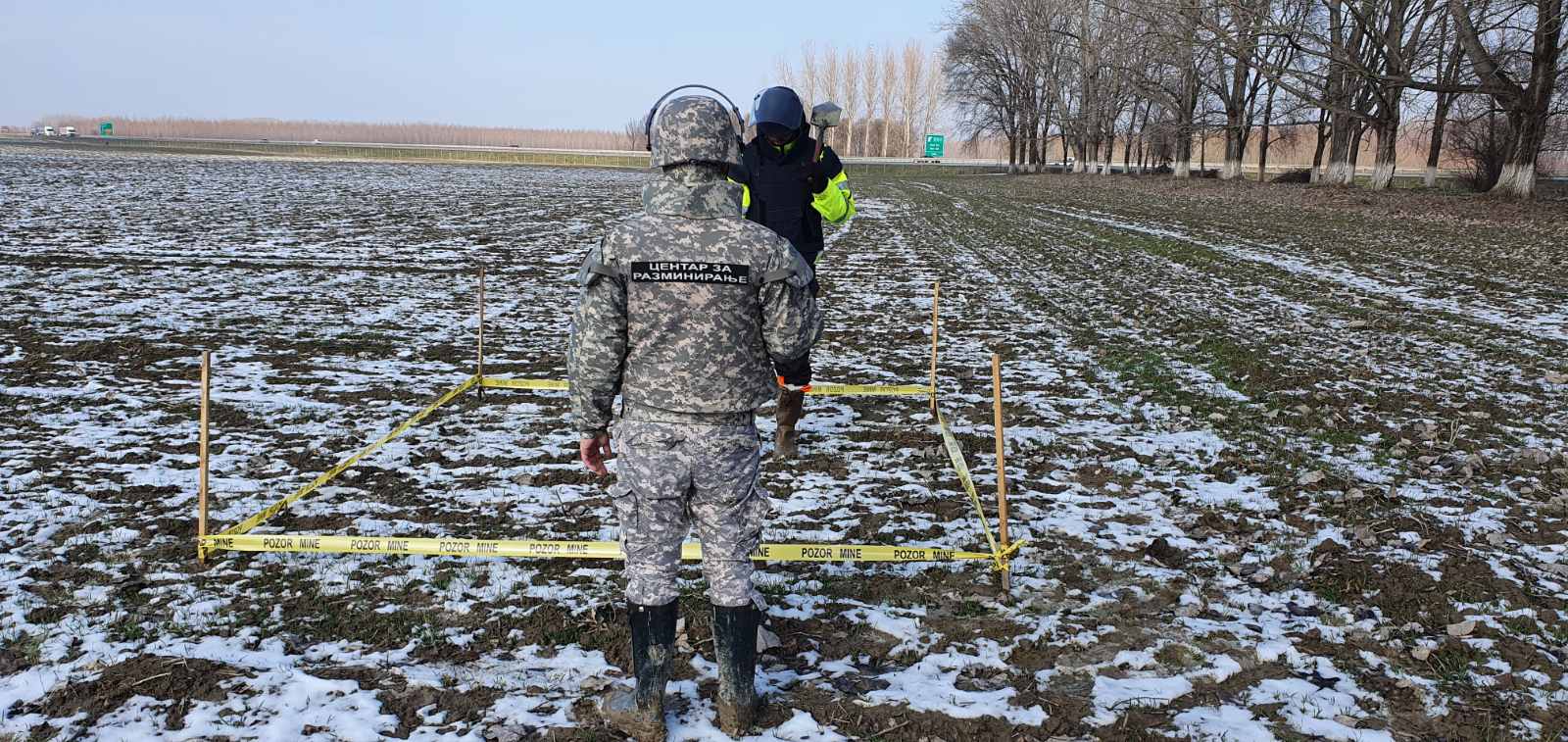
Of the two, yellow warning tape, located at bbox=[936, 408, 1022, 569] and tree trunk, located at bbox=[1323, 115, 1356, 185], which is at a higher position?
tree trunk, located at bbox=[1323, 115, 1356, 185]

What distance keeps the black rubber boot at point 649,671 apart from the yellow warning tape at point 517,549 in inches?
49.8

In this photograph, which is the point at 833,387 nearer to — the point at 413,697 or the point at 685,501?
the point at 685,501

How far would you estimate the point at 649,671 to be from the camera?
11.4 ft

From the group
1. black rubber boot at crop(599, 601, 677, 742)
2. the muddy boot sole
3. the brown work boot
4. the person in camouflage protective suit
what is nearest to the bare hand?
the person in camouflage protective suit

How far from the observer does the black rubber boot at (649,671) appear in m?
3.44

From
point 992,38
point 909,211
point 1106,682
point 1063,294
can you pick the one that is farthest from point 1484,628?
point 992,38

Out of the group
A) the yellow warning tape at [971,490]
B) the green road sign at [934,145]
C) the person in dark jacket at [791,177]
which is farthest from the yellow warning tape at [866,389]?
the green road sign at [934,145]

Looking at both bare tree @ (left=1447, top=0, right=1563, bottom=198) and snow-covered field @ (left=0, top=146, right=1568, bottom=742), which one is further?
bare tree @ (left=1447, top=0, right=1563, bottom=198)

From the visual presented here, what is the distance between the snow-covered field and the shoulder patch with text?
5.78ft

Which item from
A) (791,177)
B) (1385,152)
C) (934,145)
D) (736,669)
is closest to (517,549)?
(736,669)

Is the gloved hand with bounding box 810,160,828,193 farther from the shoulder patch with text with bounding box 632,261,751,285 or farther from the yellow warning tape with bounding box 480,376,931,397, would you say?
the shoulder patch with text with bounding box 632,261,751,285

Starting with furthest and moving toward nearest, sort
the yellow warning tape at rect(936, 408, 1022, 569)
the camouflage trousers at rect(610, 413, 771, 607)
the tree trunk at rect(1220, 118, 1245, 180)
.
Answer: the tree trunk at rect(1220, 118, 1245, 180)
the yellow warning tape at rect(936, 408, 1022, 569)
the camouflage trousers at rect(610, 413, 771, 607)

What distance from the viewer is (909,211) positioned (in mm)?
32062

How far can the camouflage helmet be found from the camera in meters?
3.10
